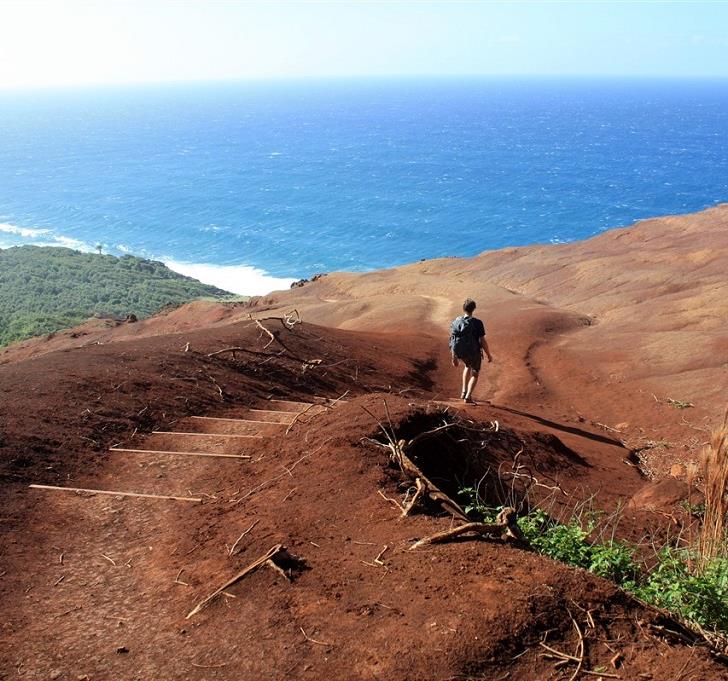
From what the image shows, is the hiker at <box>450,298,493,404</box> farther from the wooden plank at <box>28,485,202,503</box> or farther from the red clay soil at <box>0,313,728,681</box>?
the wooden plank at <box>28,485,202,503</box>

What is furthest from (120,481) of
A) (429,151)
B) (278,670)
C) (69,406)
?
(429,151)

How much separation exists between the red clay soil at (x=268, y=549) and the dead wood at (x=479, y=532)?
0.32 ft

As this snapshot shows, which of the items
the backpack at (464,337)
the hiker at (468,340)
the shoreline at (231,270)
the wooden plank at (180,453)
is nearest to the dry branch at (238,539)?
the wooden plank at (180,453)

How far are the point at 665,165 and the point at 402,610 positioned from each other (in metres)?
113

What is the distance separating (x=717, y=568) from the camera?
495 centimetres

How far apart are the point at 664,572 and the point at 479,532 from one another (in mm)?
1467

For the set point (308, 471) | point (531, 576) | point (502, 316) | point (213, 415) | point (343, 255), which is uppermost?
point (531, 576)

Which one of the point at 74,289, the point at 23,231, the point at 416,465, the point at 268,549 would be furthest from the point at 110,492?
the point at 23,231

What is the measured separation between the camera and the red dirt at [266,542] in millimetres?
4488

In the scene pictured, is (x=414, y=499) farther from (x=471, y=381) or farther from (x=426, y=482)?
(x=471, y=381)

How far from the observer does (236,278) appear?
64.3m

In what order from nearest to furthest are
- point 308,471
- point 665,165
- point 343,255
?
point 308,471 < point 343,255 < point 665,165

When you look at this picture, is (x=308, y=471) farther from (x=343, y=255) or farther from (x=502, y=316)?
(x=343, y=255)

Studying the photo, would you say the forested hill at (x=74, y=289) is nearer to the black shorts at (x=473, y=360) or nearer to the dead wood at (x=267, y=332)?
the dead wood at (x=267, y=332)
